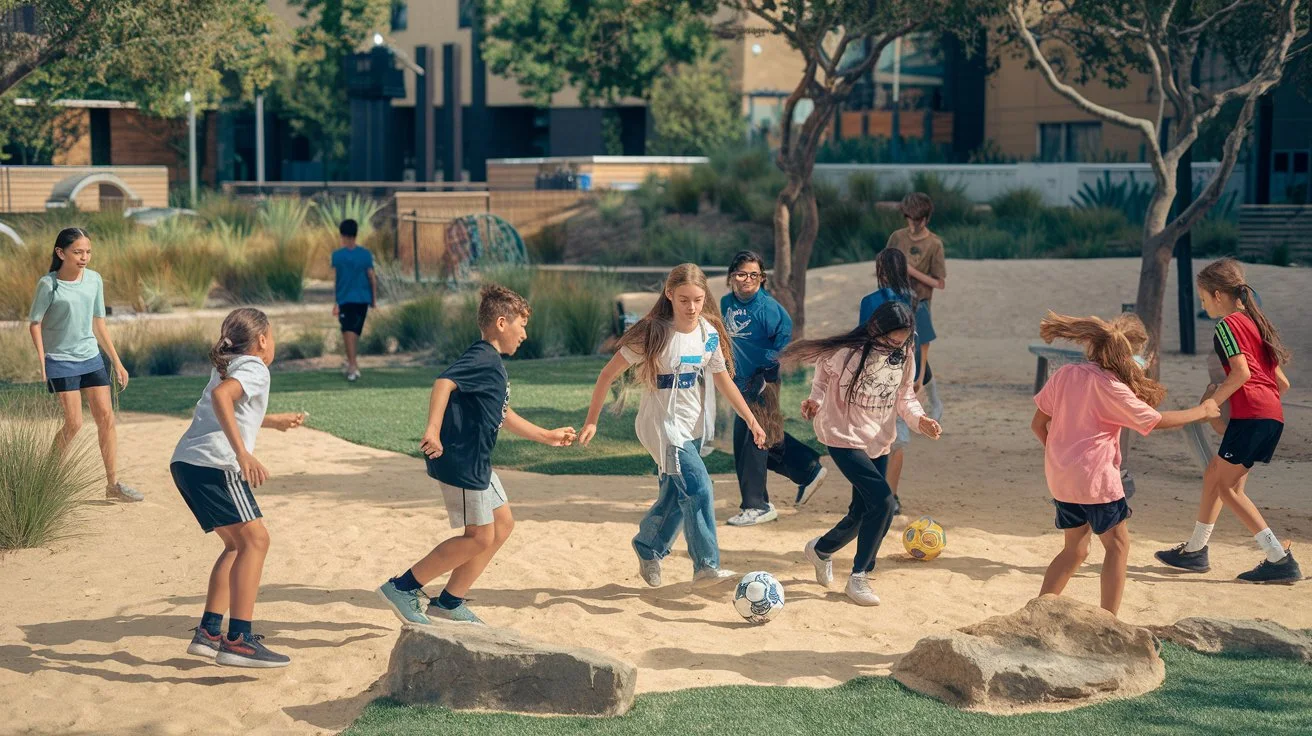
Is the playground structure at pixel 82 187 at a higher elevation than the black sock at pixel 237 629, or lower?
higher

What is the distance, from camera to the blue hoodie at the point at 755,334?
7691 mm

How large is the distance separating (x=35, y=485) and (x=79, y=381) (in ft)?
2.63

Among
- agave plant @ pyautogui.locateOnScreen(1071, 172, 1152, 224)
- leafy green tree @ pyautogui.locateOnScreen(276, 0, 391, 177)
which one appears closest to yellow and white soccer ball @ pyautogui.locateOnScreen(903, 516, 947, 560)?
agave plant @ pyautogui.locateOnScreen(1071, 172, 1152, 224)

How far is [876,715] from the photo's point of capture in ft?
17.1

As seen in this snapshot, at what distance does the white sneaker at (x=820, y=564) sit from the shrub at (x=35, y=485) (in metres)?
3.92

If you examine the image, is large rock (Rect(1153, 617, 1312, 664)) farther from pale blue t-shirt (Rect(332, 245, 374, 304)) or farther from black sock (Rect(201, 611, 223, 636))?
pale blue t-shirt (Rect(332, 245, 374, 304))

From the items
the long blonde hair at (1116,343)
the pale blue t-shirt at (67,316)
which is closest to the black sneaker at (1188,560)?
the long blonde hair at (1116,343)

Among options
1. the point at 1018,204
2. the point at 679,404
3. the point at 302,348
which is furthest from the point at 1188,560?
the point at 1018,204

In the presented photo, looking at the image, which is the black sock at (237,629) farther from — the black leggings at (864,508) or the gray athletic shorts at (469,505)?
the black leggings at (864,508)

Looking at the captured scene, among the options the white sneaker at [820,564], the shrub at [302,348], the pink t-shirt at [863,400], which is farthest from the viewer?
the shrub at [302,348]

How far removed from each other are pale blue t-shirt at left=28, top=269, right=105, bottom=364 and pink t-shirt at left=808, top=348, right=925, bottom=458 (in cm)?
418

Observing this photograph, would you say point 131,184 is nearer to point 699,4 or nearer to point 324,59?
point 324,59

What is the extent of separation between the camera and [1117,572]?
5996mm

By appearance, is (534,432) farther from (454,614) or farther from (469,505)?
(454,614)
